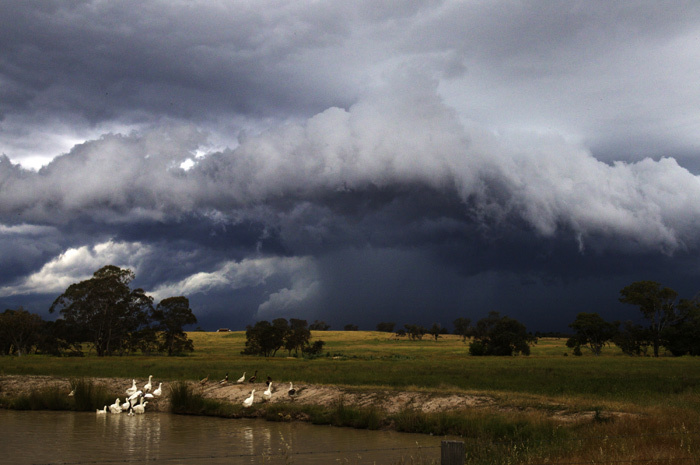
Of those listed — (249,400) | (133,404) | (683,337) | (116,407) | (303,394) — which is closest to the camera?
(116,407)

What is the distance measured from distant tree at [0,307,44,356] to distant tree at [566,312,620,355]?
86.9 meters

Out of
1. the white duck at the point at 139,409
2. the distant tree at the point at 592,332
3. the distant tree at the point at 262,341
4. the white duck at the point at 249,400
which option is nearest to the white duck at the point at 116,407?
the white duck at the point at 139,409

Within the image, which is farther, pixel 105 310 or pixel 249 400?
pixel 105 310

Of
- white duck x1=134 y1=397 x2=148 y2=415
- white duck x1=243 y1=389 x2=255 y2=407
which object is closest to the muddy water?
white duck x1=134 y1=397 x2=148 y2=415

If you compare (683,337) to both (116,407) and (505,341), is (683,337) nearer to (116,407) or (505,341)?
(505,341)

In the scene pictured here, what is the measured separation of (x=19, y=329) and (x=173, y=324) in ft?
75.8

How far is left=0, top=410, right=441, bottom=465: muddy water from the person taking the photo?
2070 centimetres

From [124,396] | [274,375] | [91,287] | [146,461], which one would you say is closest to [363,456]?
[146,461]

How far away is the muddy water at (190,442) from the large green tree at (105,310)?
70.3 m

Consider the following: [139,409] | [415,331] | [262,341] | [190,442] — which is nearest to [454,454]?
[190,442]

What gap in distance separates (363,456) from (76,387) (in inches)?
847

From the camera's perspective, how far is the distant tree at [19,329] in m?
93.9

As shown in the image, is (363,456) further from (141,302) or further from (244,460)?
(141,302)

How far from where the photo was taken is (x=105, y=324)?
3900 inches
